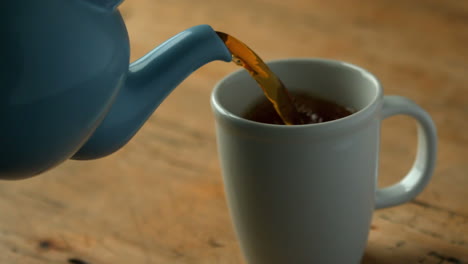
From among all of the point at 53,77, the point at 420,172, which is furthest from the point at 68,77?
the point at 420,172

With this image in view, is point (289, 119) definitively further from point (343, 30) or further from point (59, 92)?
point (343, 30)

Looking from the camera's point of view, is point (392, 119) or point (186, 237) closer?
point (186, 237)

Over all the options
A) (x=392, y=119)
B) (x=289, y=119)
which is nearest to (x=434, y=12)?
(x=392, y=119)

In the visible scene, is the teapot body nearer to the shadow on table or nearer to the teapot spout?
the teapot spout

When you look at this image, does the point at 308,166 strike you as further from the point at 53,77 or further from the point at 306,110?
the point at 53,77

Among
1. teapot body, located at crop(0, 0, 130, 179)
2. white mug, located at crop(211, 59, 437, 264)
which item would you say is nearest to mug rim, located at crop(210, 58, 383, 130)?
white mug, located at crop(211, 59, 437, 264)

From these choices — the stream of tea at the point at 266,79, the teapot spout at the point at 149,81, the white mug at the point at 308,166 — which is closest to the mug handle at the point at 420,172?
the white mug at the point at 308,166

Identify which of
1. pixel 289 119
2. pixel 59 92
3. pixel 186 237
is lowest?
pixel 186 237
